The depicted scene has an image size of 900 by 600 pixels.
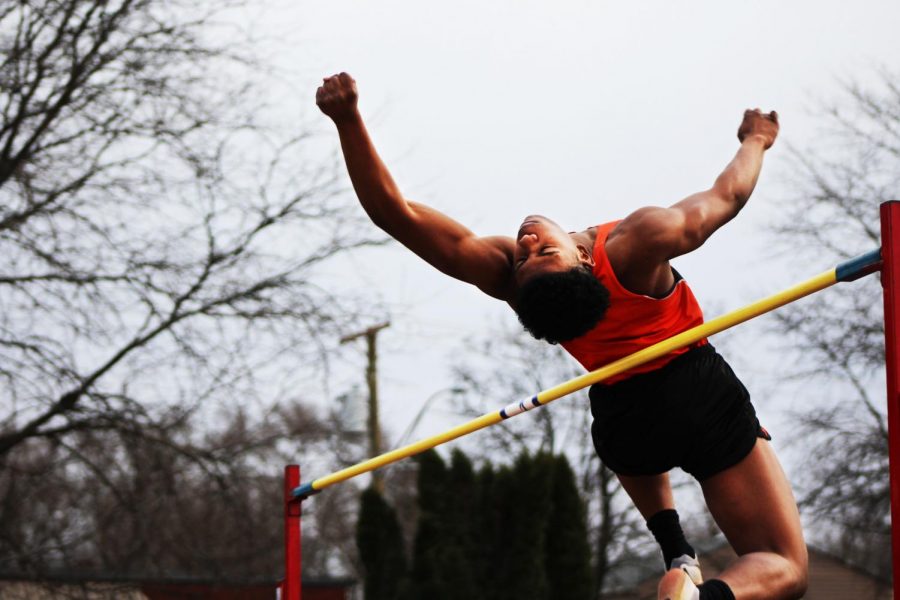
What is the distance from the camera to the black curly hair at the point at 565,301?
368cm

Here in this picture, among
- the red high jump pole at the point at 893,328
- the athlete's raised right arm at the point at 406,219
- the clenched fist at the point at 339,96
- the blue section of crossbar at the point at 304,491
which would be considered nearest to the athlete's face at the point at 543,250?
the athlete's raised right arm at the point at 406,219

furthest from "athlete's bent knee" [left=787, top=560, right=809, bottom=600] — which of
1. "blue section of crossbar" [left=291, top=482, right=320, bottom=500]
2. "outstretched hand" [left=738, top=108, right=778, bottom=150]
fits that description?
"blue section of crossbar" [left=291, top=482, right=320, bottom=500]

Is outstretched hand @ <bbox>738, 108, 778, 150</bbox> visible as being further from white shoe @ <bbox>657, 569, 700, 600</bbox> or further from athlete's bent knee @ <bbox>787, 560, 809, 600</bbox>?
white shoe @ <bbox>657, 569, 700, 600</bbox>

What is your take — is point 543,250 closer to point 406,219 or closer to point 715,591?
point 406,219

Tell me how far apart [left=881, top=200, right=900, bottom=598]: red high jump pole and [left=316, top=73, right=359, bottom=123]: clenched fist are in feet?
4.98

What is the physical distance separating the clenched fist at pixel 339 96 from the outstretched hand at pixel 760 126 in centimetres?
130

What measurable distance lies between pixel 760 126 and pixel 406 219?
1.22m

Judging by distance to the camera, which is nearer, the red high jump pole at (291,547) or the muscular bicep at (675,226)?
the muscular bicep at (675,226)

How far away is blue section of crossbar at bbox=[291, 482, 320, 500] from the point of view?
576 cm

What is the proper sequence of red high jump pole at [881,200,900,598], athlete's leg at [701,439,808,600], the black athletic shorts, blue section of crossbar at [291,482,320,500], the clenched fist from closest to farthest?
red high jump pole at [881,200,900,598] < athlete's leg at [701,439,808,600] < the clenched fist < the black athletic shorts < blue section of crossbar at [291,482,320,500]

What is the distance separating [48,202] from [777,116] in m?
8.84

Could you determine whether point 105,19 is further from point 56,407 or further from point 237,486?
Result: point 237,486

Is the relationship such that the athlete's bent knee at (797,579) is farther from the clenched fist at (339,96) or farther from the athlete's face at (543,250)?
the clenched fist at (339,96)

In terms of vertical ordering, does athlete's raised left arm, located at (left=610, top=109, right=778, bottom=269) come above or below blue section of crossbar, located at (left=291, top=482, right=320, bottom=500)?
above
